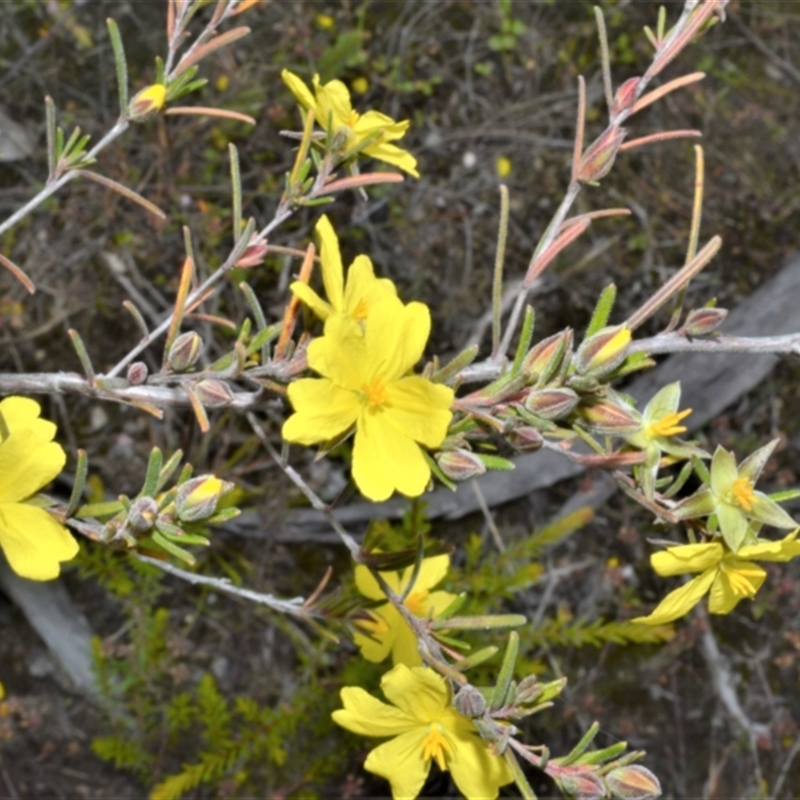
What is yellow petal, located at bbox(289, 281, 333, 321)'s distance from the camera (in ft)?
4.33

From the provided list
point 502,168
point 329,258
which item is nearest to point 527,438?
point 329,258

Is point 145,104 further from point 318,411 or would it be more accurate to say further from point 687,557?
point 687,557

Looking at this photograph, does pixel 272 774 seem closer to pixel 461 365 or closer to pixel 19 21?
pixel 461 365

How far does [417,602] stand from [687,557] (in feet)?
2.41

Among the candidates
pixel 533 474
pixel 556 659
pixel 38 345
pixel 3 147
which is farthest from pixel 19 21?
pixel 556 659

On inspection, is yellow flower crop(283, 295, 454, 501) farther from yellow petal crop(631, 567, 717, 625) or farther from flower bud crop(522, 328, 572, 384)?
yellow petal crop(631, 567, 717, 625)

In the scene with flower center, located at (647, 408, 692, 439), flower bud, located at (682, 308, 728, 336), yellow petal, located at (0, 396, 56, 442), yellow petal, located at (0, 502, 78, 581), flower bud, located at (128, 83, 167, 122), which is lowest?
flower center, located at (647, 408, 692, 439)

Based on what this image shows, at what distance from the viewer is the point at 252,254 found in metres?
1.68

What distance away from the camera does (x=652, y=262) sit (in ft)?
13.8

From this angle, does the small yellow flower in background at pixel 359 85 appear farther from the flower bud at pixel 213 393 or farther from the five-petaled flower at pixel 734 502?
the five-petaled flower at pixel 734 502

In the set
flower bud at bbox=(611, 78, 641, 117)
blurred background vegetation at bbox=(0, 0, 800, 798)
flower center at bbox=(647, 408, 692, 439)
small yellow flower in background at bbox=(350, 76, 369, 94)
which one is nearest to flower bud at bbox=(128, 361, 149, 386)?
flower center at bbox=(647, 408, 692, 439)

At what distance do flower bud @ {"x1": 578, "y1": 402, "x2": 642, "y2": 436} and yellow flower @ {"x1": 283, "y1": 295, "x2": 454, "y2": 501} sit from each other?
230 mm

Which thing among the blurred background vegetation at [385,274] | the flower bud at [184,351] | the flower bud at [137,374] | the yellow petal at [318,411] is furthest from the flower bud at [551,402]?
the blurred background vegetation at [385,274]

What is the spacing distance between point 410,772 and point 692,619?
8.38 ft
